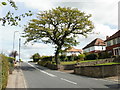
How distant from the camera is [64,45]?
4016 cm

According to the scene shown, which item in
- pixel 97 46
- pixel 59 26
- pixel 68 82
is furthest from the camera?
pixel 97 46

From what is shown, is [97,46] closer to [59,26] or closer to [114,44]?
[114,44]

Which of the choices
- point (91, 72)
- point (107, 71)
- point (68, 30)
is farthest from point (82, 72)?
point (68, 30)

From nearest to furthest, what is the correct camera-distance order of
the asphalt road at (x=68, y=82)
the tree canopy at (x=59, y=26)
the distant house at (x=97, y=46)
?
1. the asphalt road at (x=68, y=82)
2. the tree canopy at (x=59, y=26)
3. the distant house at (x=97, y=46)

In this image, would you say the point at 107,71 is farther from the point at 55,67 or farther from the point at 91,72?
the point at 55,67

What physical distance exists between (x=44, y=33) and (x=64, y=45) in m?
5.80

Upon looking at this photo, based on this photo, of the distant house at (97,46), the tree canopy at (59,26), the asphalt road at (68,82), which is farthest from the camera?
the distant house at (97,46)

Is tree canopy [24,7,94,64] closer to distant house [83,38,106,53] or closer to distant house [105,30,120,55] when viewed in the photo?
distant house [105,30,120,55]

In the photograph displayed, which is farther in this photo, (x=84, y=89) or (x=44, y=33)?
(x=44, y=33)

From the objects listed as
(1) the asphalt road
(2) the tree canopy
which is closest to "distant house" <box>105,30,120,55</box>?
(2) the tree canopy

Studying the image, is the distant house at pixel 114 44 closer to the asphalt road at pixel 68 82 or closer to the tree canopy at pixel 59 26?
the tree canopy at pixel 59 26

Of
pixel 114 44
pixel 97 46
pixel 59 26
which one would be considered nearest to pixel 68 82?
pixel 59 26

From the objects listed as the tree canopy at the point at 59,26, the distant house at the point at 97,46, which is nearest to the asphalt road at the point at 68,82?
the tree canopy at the point at 59,26

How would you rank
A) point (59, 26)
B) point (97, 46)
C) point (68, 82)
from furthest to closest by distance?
point (97, 46)
point (59, 26)
point (68, 82)
